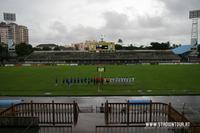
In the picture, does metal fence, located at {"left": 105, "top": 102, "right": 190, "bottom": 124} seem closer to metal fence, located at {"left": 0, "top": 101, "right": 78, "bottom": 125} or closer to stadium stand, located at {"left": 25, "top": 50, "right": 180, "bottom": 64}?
metal fence, located at {"left": 0, "top": 101, "right": 78, "bottom": 125}

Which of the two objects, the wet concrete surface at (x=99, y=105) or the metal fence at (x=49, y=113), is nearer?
the wet concrete surface at (x=99, y=105)

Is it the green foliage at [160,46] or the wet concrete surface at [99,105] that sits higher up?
the green foliage at [160,46]

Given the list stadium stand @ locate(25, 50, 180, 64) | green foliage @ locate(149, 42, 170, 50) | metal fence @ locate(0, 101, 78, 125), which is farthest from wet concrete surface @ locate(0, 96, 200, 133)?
green foliage @ locate(149, 42, 170, 50)

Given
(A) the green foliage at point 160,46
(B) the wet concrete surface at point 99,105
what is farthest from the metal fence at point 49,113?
(A) the green foliage at point 160,46

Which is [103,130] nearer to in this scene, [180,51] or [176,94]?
[176,94]

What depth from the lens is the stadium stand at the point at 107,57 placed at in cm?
Answer: 9756

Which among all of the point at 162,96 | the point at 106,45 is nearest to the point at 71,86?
the point at 162,96

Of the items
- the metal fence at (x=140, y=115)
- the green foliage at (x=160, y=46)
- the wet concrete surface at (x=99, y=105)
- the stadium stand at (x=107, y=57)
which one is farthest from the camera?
the green foliage at (x=160, y=46)

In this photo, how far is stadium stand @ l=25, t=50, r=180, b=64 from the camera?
9756 centimetres

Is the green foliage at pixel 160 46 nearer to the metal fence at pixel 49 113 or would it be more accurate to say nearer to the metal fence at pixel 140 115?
the metal fence at pixel 140 115

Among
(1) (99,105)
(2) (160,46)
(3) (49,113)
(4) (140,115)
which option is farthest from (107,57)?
(3) (49,113)

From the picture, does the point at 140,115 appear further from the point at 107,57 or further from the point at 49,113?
the point at 107,57

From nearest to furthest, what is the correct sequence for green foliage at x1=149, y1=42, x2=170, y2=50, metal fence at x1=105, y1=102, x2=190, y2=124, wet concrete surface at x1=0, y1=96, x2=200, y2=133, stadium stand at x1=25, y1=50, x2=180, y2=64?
wet concrete surface at x1=0, y1=96, x2=200, y2=133 → metal fence at x1=105, y1=102, x2=190, y2=124 → stadium stand at x1=25, y1=50, x2=180, y2=64 → green foliage at x1=149, y1=42, x2=170, y2=50

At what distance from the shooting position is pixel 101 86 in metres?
30.2
